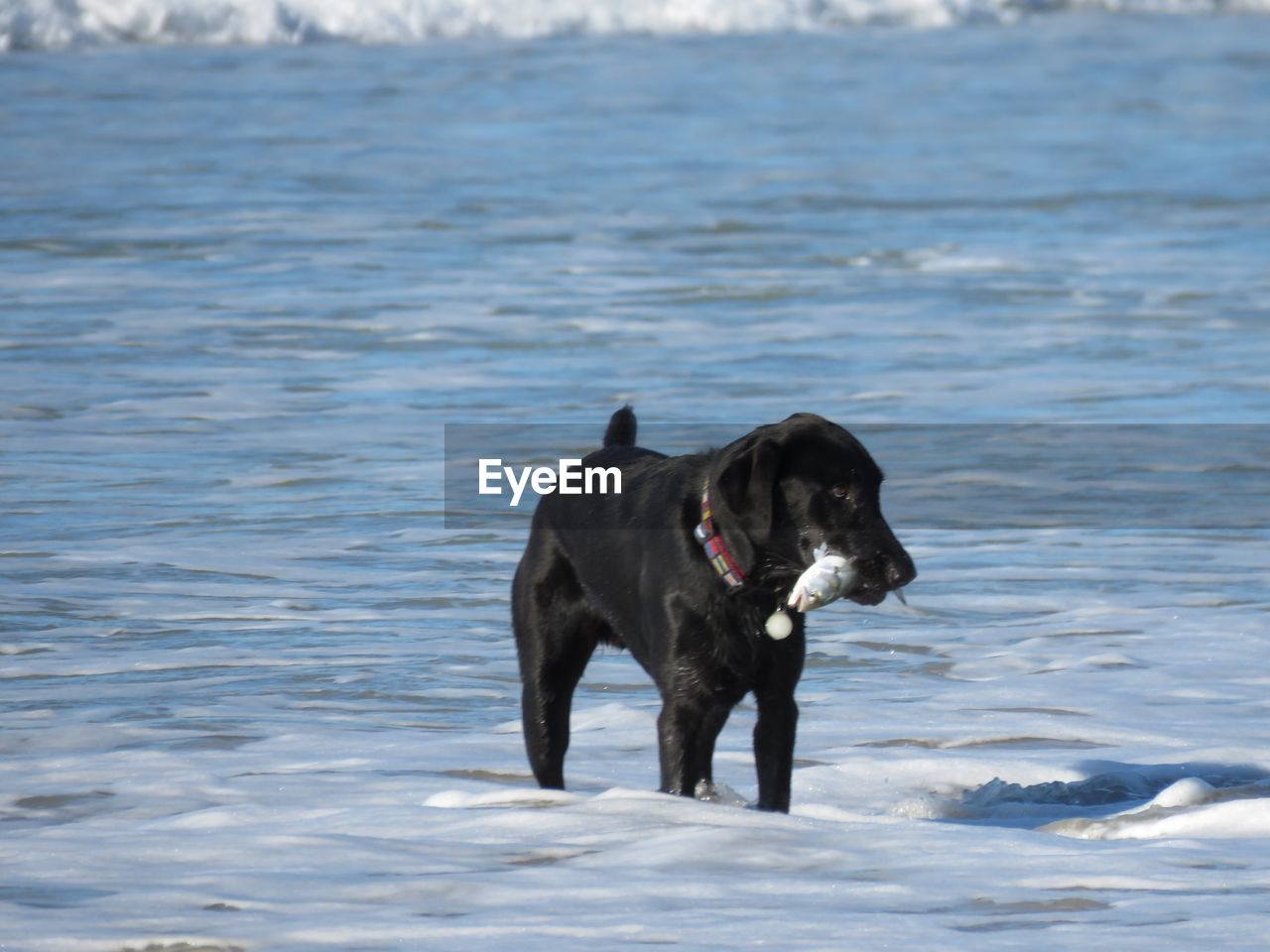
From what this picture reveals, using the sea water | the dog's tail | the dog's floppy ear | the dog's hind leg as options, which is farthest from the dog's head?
the dog's tail

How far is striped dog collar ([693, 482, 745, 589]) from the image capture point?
14.7 ft

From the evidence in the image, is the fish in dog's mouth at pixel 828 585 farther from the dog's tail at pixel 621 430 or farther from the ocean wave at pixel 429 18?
the ocean wave at pixel 429 18

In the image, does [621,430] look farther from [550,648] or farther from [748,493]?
[748,493]

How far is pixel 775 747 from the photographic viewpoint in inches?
183

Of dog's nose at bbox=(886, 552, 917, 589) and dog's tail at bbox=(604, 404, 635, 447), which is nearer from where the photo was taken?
dog's nose at bbox=(886, 552, 917, 589)

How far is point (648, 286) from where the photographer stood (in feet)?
49.5

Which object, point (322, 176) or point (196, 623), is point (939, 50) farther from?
point (196, 623)

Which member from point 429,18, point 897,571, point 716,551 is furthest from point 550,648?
point 429,18

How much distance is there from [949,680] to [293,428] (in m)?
4.78

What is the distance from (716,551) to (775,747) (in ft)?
1.53

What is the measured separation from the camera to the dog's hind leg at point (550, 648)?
5035 millimetres

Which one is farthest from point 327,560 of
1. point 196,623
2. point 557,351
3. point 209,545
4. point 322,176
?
point 322,176

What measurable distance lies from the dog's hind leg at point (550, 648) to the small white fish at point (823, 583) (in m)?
0.74

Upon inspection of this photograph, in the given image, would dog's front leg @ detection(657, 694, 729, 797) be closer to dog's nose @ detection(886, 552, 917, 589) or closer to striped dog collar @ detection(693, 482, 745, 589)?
striped dog collar @ detection(693, 482, 745, 589)
